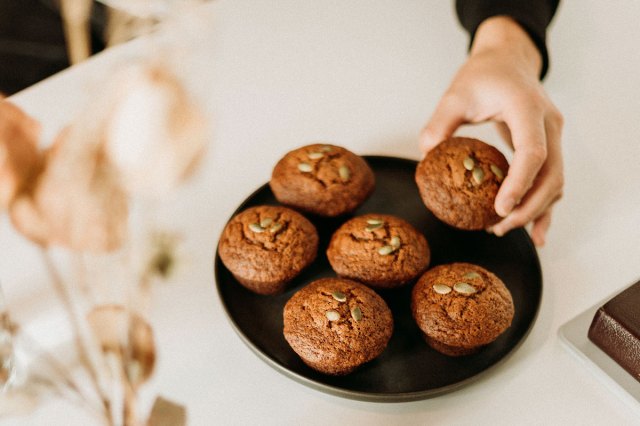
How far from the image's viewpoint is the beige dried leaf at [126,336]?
18.0 inches

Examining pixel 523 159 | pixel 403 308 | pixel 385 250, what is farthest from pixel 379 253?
pixel 523 159

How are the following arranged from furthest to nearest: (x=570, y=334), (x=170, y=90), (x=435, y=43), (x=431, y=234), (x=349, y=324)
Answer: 1. (x=435, y=43)
2. (x=431, y=234)
3. (x=570, y=334)
4. (x=349, y=324)
5. (x=170, y=90)

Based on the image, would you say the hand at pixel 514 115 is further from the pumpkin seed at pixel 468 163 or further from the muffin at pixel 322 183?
the muffin at pixel 322 183

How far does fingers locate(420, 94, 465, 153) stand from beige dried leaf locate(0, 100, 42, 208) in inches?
41.4

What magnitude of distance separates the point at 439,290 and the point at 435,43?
3.29ft

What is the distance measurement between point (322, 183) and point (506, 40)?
67cm

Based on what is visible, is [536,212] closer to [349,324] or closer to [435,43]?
[349,324]

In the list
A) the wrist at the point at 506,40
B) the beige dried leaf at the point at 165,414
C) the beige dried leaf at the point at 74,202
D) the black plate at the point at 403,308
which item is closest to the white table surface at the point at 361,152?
the black plate at the point at 403,308

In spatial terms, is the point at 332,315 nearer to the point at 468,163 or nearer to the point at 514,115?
the point at 468,163

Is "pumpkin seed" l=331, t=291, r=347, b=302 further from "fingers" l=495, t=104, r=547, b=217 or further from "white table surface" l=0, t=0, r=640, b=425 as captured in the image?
"fingers" l=495, t=104, r=547, b=217

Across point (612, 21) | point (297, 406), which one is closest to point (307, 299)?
point (297, 406)

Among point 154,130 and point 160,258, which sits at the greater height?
point 154,130

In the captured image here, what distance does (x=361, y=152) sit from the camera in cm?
146

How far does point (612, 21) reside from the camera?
1.83 metres
